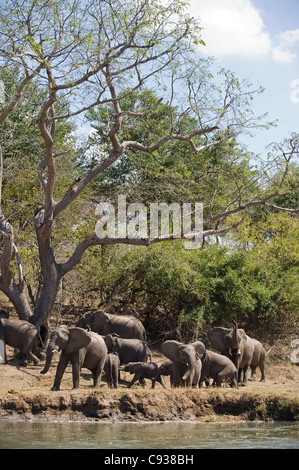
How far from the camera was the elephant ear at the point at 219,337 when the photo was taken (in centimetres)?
1595

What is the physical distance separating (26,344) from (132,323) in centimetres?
312

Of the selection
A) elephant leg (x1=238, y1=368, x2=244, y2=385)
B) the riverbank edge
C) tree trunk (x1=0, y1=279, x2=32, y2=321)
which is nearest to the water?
the riverbank edge

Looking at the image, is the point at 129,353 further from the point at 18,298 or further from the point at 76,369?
the point at 18,298

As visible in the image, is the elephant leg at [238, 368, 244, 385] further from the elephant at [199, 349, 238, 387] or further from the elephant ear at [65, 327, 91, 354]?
the elephant ear at [65, 327, 91, 354]

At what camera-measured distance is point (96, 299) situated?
72.3 ft

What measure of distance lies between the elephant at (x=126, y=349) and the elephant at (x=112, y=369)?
3.16 feet

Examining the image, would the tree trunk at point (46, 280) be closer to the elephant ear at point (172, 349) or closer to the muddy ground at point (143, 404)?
the muddy ground at point (143, 404)

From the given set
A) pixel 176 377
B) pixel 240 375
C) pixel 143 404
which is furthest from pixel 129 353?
pixel 143 404

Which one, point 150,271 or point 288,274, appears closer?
point 150,271

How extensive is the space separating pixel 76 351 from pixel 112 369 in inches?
39.9
